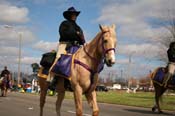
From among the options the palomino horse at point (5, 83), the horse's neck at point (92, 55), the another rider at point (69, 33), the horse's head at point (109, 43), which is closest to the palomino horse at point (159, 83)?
the another rider at point (69, 33)

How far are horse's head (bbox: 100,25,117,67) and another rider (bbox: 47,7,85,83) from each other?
5.33 ft

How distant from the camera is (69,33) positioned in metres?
10.3

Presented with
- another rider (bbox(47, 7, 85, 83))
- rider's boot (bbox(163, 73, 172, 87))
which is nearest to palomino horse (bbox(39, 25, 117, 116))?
another rider (bbox(47, 7, 85, 83))

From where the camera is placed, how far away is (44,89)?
1191cm

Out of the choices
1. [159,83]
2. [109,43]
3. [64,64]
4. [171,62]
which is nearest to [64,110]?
[159,83]

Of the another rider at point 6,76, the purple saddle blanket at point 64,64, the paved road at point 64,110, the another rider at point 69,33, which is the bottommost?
the paved road at point 64,110

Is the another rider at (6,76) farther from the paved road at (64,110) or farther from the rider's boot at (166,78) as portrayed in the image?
the rider's boot at (166,78)

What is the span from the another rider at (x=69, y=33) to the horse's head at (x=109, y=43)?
1.62 meters

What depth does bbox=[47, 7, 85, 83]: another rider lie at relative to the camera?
1030cm

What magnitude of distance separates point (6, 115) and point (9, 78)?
18131 millimetres

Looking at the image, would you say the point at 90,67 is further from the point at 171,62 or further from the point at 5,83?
the point at 5,83

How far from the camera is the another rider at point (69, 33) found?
10297mm

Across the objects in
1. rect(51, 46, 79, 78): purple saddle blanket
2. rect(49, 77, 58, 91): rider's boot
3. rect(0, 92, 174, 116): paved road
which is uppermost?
rect(51, 46, 79, 78): purple saddle blanket

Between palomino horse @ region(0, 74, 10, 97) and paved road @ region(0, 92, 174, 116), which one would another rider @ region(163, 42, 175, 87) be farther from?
palomino horse @ region(0, 74, 10, 97)
